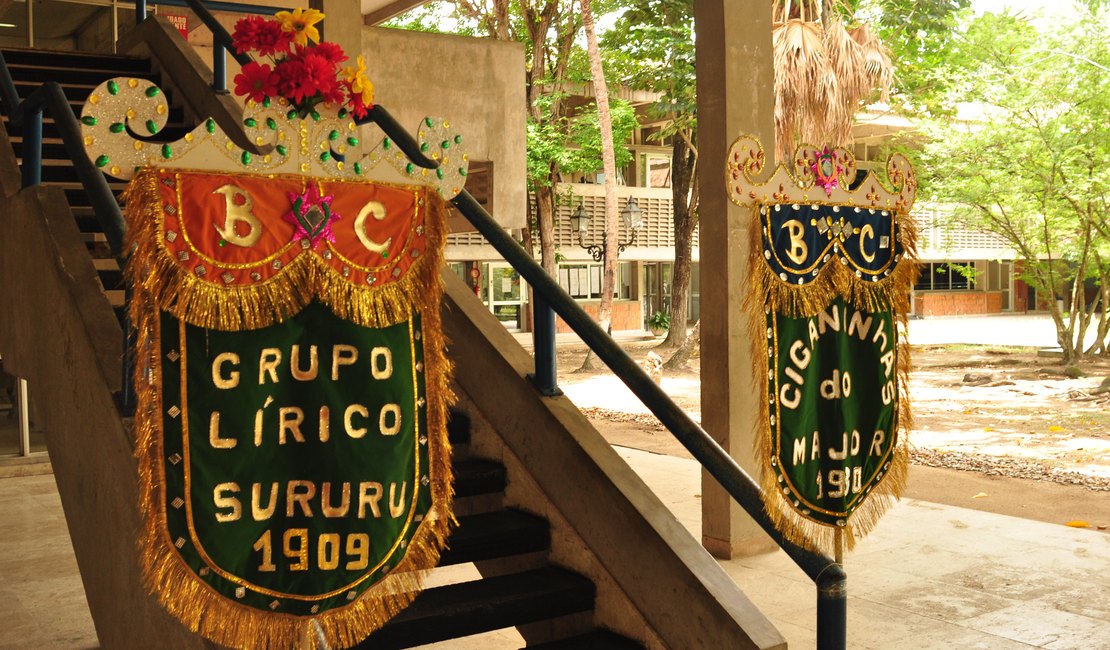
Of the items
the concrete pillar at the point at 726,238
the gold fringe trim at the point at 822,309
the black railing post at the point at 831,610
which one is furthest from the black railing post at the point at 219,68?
the black railing post at the point at 831,610

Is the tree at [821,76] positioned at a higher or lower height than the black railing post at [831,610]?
higher

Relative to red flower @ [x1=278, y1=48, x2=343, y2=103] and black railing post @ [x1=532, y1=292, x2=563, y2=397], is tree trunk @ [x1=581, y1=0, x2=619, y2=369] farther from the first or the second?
red flower @ [x1=278, y1=48, x2=343, y2=103]

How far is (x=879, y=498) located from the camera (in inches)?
157

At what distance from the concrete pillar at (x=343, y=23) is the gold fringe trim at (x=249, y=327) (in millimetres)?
4024

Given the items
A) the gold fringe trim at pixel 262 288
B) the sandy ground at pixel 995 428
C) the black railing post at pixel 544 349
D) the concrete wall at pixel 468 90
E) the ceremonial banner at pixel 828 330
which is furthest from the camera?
the concrete wall at pixel 468 90

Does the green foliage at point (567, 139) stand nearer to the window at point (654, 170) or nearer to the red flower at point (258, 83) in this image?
the window at point (654, 170)

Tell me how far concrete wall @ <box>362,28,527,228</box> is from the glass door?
16.3 metres

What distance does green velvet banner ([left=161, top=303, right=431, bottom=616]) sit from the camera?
9.04 feet

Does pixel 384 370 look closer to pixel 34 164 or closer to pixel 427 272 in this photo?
pixel 427 272

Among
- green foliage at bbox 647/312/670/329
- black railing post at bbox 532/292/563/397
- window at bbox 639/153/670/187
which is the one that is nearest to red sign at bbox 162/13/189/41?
black railing post at bbox 532/292/563/397

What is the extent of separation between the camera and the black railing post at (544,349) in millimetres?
4227

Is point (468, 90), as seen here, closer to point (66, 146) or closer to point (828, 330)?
point (66, 146)

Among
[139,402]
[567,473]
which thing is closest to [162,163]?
[139,402]

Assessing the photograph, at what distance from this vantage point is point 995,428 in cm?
1295
